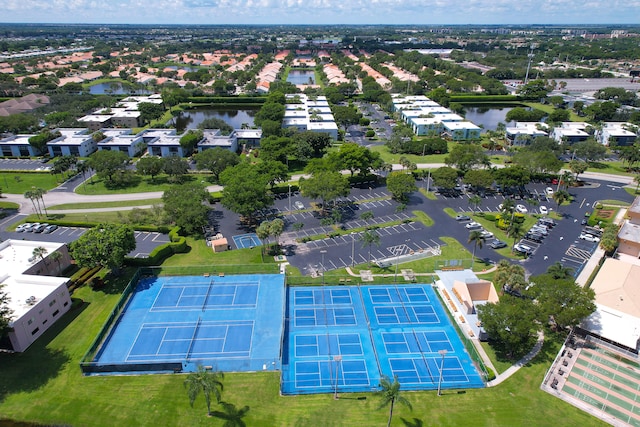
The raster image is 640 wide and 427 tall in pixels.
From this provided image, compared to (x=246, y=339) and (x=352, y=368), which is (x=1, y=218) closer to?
(x=246, y=339)

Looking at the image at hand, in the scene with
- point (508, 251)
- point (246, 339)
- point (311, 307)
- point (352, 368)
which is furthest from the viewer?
point (508, 251)

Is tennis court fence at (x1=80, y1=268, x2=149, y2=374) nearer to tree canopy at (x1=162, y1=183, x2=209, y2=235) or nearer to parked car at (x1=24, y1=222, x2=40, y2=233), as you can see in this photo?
tree canopy at (x1=162, y1=183, x2=209, y2=235)

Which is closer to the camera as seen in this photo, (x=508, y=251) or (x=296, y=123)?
(x=508, y=251)

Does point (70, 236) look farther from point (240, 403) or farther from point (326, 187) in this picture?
point (240, 403)

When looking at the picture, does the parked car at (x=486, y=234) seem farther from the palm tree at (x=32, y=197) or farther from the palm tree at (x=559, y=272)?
the palm tree at (x=32, y=197)

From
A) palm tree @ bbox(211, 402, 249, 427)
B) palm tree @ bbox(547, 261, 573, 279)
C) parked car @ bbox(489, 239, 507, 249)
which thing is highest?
palm tree @ bbox(547, 261, 573, 279)

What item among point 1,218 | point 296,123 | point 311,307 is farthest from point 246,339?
point 296,123

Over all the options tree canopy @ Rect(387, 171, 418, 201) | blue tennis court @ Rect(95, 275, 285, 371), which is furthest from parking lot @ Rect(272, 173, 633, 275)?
blue tennis court @ Rect(95, 275, 285, 371)
